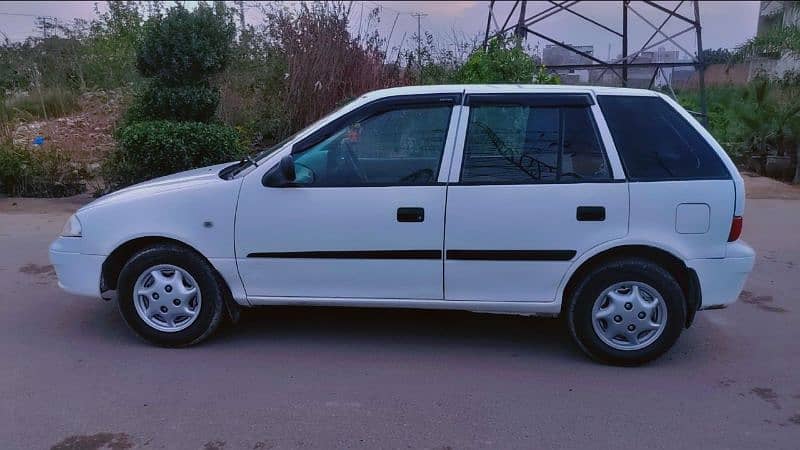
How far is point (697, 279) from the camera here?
15.1 feet

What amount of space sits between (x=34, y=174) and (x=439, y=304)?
8.26 metres

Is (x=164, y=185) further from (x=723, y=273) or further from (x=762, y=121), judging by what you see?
(x=762, y=121)

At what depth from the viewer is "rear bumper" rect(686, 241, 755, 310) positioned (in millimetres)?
4559

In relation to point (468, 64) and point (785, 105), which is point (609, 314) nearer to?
point (468, 64)

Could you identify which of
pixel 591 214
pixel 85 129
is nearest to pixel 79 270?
pixel 591 214

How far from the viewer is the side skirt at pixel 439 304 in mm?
4703

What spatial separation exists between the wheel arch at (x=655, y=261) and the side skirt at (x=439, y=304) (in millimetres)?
174

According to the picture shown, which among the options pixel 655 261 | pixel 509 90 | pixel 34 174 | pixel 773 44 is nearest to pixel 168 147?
pixel 34 174

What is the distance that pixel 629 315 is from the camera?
462 centimetres

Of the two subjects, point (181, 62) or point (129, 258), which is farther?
point (181, 62)

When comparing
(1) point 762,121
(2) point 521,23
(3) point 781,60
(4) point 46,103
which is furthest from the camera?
(4) point 46,103

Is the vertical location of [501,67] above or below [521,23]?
below

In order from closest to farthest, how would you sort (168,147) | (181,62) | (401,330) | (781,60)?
(401,330)
(168,147)
(181,62)
(781,60)

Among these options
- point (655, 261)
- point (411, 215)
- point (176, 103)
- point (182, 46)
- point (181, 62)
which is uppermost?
point (182, 46)
